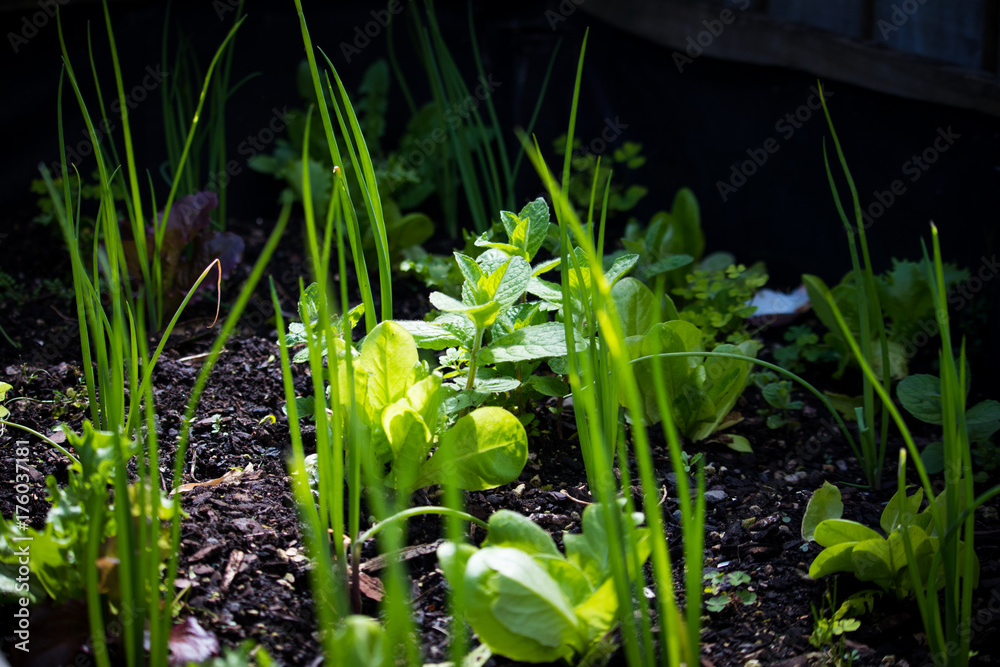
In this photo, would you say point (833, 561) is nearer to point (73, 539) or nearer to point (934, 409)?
point (934, 409)

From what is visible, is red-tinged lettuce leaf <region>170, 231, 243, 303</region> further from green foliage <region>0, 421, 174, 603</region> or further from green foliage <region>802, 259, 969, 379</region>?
green foliage <region>802, 259, 969, 379</region>

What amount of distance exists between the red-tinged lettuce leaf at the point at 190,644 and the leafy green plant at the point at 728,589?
1.86ft

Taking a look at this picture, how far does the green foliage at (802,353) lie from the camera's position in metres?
1.52

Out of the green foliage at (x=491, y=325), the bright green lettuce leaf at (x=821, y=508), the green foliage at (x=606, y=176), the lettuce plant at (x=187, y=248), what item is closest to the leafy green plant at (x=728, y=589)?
the bright green lettuce leaf at (x=821, y=508)

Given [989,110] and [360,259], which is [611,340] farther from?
[989,110]

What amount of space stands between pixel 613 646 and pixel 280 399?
2.43 feet

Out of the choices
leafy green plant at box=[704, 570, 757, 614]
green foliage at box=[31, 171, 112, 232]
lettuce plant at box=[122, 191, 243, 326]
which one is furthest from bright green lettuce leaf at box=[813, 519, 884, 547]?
green foliage at box=[31, 171, 112, 232]

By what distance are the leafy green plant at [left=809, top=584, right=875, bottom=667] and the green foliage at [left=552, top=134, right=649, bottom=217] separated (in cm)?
131

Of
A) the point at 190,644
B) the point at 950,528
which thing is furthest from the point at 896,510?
the point at 190,644

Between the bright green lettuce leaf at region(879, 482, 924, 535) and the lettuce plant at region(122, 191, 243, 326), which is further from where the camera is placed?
the lettuce plant at region(122, 191, 243, 326)

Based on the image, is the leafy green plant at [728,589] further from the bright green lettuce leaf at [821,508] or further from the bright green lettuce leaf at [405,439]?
the bright green lettuce leaf at [405,439]

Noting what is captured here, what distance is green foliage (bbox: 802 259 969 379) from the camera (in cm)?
148

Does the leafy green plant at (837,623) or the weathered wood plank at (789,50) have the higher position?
the weathered wood plank at (789,50)

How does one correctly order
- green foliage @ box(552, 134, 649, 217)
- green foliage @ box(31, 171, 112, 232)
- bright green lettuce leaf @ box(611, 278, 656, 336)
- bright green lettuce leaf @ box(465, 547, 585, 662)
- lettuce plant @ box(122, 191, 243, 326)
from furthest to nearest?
green foliage @ box(552, 134, 649, 217)
green foliage @ box(31, 171, 112, 232)
lettuce plant @ box(122, 191, 243, 326)
bright green lettuce leaf @ box(611, 278, 656, 336)
bright green lettuce leaf @ box(465, 547, 585, 662)
